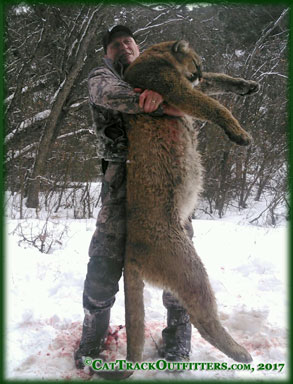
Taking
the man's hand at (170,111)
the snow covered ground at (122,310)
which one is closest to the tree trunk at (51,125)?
the snow covered ground at (122,310)

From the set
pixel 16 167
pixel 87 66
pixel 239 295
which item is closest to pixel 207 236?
pixel 239 295

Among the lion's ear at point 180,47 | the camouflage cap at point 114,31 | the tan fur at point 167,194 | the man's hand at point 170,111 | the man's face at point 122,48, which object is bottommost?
the tan fur at point 167,194

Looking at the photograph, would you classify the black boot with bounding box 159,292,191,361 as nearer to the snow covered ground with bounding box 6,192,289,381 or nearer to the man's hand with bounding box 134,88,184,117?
the snow covered ground with bounding box 6,192,289,381

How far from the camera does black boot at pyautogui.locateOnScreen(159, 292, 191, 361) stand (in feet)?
8.47

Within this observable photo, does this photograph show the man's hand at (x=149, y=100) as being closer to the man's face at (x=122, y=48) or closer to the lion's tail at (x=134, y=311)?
the man's face at (x=122, y=48)

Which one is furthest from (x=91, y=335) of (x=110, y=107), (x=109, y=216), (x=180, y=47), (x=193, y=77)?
(x=180, y=47)

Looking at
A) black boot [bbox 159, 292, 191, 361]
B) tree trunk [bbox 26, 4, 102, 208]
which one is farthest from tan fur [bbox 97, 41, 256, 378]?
tree trunk [bbox 26, 4, 102, 208]

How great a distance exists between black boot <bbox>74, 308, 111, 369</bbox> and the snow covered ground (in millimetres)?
A: 108

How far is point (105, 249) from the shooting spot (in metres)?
2.31

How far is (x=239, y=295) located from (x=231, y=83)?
8.06ft

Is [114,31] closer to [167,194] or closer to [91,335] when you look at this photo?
[167,194]

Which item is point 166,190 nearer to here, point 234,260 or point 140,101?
point 140,101

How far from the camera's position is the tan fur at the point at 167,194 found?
199 cm

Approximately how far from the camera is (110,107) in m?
1.94
